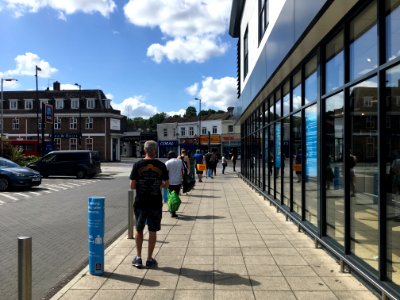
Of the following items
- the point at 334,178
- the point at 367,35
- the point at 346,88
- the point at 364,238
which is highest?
the point at 367,35

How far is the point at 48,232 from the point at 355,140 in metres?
6.58

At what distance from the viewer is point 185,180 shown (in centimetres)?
1352

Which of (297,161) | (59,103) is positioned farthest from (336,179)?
(59,103)

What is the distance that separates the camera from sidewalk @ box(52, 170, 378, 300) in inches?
205

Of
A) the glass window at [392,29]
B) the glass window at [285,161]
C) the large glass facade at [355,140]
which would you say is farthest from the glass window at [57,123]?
the glass window at [392,29]

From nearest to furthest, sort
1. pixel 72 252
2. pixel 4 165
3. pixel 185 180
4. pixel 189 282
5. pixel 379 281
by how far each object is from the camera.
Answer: pixel 379 281 → pixel 189 282 → pixel 72 252 → pixel 185 180 → pixel 4 165

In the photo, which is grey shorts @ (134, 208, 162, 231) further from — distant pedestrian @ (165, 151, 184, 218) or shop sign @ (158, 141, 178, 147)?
shop sign @ (158, 141, 178, 147)

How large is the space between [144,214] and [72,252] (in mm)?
2006

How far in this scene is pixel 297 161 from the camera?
9.40 meters

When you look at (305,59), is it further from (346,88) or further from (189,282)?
(189,282)

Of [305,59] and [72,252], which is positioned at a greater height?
[305,59]

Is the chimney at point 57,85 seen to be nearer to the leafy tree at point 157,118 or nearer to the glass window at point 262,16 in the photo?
the glass window at point 262,16

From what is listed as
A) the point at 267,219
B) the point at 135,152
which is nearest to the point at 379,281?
the point at 267,219

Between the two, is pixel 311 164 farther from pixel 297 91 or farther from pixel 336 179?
pixel 297 91
